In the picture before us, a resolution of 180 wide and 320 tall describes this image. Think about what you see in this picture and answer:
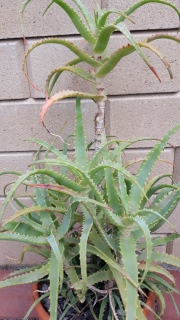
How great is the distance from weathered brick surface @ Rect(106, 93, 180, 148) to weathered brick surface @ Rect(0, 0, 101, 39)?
0.28 meters

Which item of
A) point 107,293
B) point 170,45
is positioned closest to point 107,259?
point 107,293

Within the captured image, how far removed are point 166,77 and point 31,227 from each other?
64 centimetres

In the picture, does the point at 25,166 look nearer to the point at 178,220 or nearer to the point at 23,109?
the point at 23,109

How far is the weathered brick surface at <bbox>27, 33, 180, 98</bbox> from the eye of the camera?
3.17ft

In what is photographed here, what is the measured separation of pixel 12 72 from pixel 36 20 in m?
0.18

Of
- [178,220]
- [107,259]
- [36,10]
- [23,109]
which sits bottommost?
[107,259]

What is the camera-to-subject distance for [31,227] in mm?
741

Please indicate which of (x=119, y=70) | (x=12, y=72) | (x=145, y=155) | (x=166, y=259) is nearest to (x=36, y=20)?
(x=12, y=72)

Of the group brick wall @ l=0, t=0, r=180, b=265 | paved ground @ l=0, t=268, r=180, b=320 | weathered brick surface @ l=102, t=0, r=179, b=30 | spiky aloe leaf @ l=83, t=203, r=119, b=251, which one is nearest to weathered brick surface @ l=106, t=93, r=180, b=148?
brick wall @ l=0, t=0, r=180, b=265

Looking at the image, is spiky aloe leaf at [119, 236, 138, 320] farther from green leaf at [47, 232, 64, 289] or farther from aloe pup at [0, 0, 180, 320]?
green leaf at [47, 232, 64, 289]

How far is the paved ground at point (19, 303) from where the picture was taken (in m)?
1.06

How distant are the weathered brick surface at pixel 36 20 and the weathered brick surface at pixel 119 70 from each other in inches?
1.5

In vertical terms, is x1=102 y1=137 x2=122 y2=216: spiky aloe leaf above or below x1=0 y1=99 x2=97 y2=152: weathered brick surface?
below

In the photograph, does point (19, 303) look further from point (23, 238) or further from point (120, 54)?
point (120, 54)
